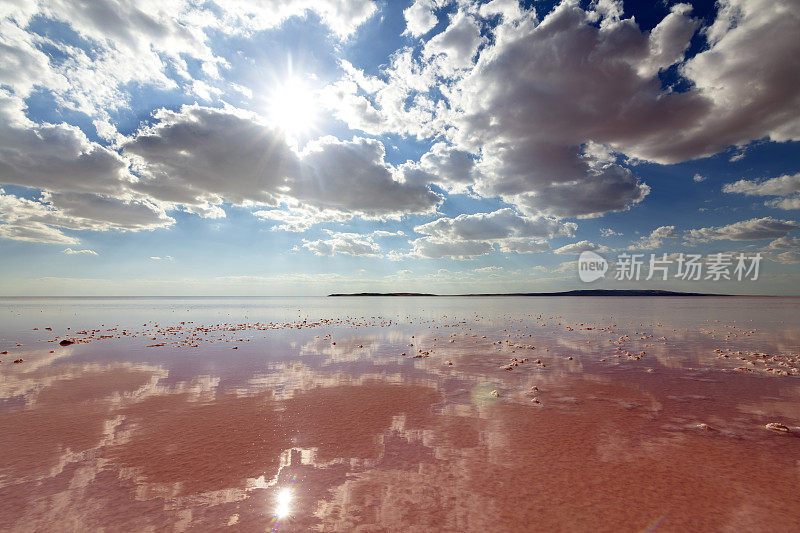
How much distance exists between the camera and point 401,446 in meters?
7.37

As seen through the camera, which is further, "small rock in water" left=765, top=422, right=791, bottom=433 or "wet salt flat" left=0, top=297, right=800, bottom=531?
"small rock in water" left=765, top=422, right=791, bottom=433

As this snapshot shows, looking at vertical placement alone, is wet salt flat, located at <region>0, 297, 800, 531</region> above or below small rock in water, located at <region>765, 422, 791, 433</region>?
below

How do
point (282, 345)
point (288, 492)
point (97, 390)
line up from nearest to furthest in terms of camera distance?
point (288, 492), point (97, 390), point (282, 345)

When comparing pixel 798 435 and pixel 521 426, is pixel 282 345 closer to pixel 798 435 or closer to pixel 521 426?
pixel 521 426

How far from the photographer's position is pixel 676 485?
18.8ft

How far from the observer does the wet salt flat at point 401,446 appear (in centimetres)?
506

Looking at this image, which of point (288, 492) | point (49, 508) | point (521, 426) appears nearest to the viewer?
point (49, 508)

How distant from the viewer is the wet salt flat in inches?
199

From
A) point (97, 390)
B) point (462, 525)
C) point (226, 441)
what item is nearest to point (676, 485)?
point (462, 525)

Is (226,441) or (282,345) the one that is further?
(282,345)

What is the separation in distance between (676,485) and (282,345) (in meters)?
19.5

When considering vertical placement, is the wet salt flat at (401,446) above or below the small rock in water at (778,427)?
below

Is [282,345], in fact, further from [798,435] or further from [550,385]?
[798,435]

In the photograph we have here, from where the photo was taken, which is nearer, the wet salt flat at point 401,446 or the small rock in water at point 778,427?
the wet salt flat at point 401,446
